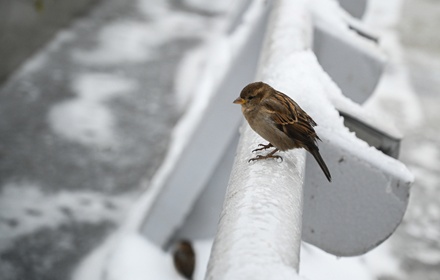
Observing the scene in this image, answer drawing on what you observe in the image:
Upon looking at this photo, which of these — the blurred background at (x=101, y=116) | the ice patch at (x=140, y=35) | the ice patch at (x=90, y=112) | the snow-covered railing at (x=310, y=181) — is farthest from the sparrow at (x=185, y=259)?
the ice patch at (x=140, y=35)

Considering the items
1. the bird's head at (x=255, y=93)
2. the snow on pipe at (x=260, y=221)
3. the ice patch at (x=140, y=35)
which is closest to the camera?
the snow on pipe at (x=260, y=221)

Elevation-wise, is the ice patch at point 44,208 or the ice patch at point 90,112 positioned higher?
the ice patch at point 44,208

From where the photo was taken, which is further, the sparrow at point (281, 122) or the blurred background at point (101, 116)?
the blurred background at point (101, 116)

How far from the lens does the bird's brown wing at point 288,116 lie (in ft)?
5.98

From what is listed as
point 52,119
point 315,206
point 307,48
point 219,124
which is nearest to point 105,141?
point 52,119

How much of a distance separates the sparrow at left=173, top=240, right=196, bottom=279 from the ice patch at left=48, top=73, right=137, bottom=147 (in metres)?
1.91

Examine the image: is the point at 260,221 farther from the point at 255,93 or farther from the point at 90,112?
the point at 90,112

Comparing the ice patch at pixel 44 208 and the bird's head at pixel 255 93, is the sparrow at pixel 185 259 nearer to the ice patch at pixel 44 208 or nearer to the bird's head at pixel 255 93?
the ice patch at pixel 44 208

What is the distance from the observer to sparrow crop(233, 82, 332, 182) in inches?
71.2

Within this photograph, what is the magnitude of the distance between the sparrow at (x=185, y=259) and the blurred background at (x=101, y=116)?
28.9 inches

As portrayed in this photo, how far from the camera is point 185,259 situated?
3021 millimetres

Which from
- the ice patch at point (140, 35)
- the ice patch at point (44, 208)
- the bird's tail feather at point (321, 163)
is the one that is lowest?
the ice patch at point (140, 35)

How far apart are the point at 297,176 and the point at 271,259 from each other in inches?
17.2

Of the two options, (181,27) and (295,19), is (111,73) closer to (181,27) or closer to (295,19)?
(181,27)
